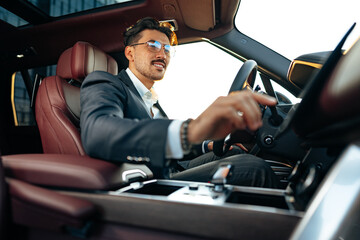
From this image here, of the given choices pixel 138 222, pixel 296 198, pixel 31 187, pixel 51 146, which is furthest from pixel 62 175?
pixel 296 198

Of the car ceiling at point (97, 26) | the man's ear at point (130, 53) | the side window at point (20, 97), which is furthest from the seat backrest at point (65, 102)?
the side window at point (20, 97)

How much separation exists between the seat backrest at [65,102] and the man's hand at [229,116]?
1.98 ft

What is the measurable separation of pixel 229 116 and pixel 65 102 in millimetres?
981

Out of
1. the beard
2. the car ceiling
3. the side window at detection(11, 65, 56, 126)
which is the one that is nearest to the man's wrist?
the beard

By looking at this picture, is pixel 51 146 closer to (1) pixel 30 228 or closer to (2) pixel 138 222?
(1) pixel 30 228

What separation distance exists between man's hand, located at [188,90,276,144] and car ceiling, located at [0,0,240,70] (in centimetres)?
158

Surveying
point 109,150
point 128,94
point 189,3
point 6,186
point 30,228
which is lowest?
point 30,228

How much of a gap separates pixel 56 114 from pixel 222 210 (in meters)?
0.90

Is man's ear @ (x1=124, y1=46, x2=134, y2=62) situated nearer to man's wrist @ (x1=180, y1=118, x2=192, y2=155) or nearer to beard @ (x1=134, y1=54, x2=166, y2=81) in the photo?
beard @ (x1=134, y1=54, x2=166, y2=81)

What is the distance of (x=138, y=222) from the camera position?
2.07 ft

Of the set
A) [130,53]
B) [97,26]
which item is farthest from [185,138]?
[97,26]

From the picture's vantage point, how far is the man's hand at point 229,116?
0.58 meters

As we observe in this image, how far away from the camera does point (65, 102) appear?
1317 millimetres

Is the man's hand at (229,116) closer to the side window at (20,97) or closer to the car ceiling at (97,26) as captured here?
the car ceiling at (97,26)
